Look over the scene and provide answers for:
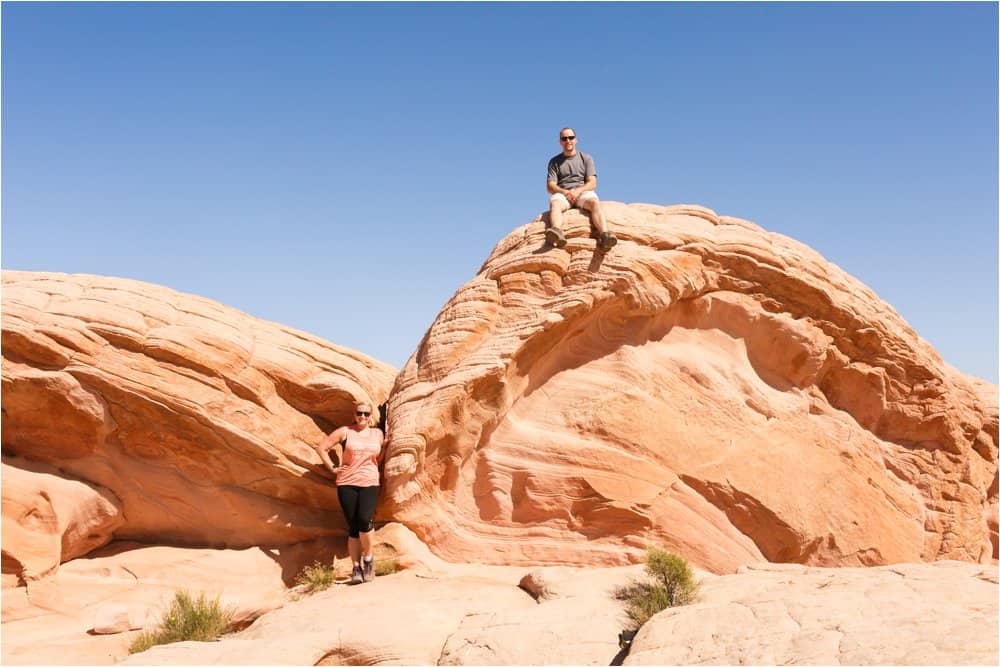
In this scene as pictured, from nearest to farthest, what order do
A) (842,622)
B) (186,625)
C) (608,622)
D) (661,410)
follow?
(842,622)
(608,622)
(186,625)
(661,410)

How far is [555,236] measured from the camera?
11.5m

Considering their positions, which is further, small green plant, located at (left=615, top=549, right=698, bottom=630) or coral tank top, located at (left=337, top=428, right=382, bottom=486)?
coral tank top, located at (left=337, top=428, right=382, bottom=486)

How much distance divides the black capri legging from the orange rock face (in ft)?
3.84

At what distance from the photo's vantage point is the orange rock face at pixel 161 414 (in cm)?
1100

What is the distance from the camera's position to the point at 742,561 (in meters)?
11.3

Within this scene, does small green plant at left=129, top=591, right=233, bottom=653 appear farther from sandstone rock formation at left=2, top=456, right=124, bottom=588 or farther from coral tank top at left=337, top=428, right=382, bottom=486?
coral tank top at left=337, top=428, right=382, bottom=486

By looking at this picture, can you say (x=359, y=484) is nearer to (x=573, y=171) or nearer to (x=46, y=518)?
(x=46, y=518)

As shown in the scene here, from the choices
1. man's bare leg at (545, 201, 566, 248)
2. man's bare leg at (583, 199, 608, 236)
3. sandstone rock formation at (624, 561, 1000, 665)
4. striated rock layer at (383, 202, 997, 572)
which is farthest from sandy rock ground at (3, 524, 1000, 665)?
man's bare leg at (583, 199, 608, 236)

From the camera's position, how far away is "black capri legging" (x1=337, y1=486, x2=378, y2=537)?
34.6 ft

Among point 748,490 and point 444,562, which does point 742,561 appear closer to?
point 748,490

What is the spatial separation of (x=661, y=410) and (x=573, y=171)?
3665 millimetres

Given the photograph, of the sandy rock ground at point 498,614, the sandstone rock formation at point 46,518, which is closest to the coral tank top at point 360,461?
the sandy rock ground at point 498,614

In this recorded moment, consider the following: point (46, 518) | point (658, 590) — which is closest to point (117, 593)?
point (46, 518)

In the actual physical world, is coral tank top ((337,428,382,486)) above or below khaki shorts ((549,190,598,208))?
below
